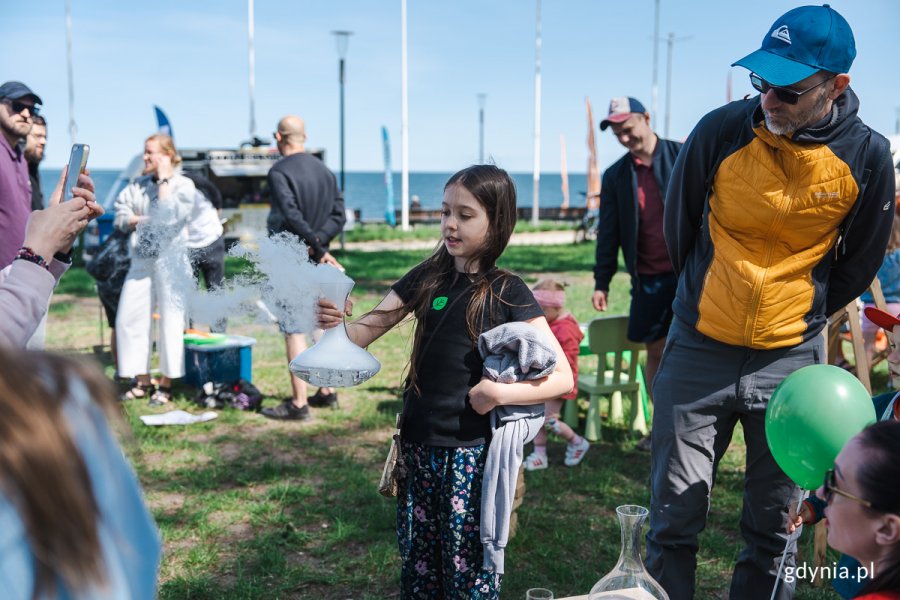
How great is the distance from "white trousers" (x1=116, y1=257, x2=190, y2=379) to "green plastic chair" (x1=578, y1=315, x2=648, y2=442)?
3020 millimetres

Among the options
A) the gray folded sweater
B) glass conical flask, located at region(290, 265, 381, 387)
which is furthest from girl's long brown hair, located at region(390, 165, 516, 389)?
glass conical flask, located at region(290, 265, 381, 387)

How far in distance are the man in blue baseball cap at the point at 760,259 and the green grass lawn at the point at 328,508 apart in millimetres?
895

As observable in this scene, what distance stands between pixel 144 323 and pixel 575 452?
11.2 feet

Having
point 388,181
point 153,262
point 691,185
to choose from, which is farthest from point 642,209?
point 388,181

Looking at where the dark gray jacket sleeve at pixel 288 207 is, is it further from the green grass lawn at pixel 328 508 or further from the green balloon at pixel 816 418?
the green balloon at pixel 816 418

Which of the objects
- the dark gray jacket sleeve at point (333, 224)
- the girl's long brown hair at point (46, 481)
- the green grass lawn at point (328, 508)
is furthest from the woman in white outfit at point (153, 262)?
the girl's long brown hair at point (46, 481)

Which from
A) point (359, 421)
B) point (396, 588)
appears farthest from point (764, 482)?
point (359, 421)

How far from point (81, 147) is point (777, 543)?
257 cm

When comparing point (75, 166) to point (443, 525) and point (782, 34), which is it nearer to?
point (443, 525)

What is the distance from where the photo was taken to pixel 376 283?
12.0 metres

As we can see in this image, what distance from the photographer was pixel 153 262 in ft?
19.4

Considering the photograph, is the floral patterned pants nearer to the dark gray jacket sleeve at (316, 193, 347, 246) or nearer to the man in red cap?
the man in red cap

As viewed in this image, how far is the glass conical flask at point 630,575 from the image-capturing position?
1922 mm

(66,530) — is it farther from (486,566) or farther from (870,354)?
(870,354)
